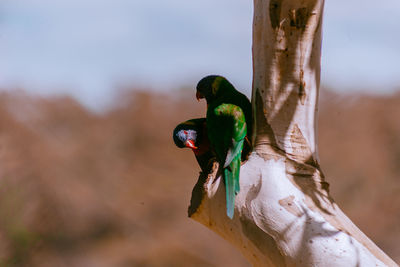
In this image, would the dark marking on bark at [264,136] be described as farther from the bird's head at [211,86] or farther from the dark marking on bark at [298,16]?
the bird's head at [211,86]

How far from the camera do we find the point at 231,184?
2371mm

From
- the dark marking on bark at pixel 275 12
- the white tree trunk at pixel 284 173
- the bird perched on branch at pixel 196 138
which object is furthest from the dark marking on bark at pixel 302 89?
the bird perched on branch at pixel 196 138

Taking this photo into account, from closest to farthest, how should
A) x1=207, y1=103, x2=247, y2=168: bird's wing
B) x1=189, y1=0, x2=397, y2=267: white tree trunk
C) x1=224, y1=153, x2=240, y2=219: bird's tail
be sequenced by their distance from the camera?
x1=189, y1=0, x2=397, y2=267: white tree trunk, x1=224, y1=153, x2=240, y2=219: bird's tail, x1=207, y1=103, x2=247, y2=168: bird's wing

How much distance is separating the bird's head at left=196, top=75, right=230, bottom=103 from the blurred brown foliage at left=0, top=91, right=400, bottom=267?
206 inches

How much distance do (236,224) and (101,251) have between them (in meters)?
7.08

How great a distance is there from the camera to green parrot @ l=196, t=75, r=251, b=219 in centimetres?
240

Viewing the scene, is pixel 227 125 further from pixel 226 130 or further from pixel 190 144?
pixel 190 144

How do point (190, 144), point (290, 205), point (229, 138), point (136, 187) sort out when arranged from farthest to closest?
point (136, 187) < point (190, 144) < point (229, 138) < point (290, 205)

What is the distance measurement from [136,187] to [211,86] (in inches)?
253

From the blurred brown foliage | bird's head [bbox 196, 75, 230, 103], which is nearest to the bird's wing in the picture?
bird's head [bbox 196, 75, 230, 103]

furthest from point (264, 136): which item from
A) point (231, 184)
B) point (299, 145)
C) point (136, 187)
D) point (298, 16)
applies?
point (136, 187)

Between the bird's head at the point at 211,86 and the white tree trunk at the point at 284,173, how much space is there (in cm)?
68

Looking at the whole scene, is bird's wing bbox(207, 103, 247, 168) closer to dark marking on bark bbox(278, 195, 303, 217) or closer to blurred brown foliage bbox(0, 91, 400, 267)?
dark marking on bark bbox(278, 195, 303, 217)

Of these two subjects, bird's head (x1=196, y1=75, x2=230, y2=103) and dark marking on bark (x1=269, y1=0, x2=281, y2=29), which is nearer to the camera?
dark marking on bark (x1=269, y1=0, x2=281, y2=29)
